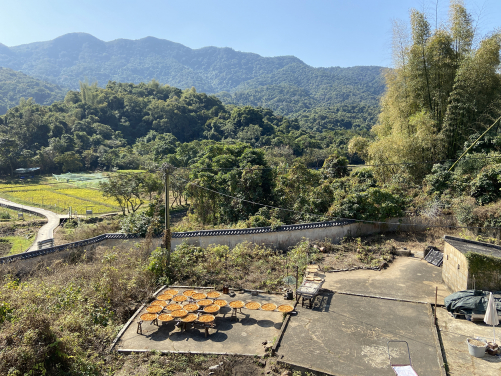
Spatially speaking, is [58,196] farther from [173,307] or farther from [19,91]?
[19,91]

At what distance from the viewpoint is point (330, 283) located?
10.8 metres

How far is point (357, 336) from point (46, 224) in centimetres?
2394

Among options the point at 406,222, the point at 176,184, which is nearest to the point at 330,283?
the point at 406,222

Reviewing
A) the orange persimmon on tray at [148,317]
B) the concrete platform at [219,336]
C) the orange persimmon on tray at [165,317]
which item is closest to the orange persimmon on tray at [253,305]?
the concrete platform at [219,336]

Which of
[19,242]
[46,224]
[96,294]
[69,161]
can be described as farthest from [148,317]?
[69,161]

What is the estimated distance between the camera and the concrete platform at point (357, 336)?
654 centimetres

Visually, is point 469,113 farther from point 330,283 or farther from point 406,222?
point 330,283

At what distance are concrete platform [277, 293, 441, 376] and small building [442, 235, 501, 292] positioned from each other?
5.21 ft

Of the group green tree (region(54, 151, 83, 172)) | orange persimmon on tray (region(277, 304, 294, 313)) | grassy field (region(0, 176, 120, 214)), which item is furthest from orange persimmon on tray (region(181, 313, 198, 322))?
green tree (region(54, 151, 83, 172))

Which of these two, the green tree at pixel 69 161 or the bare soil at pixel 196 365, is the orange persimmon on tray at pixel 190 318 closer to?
the bare soil at pixel 196 365

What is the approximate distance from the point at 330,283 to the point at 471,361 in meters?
4.54

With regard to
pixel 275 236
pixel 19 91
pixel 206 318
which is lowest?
pixel 206 318

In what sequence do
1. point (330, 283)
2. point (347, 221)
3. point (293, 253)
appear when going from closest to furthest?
point (330, 283)
point (293, 253)
point (347, 221)

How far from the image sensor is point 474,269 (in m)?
9.09
